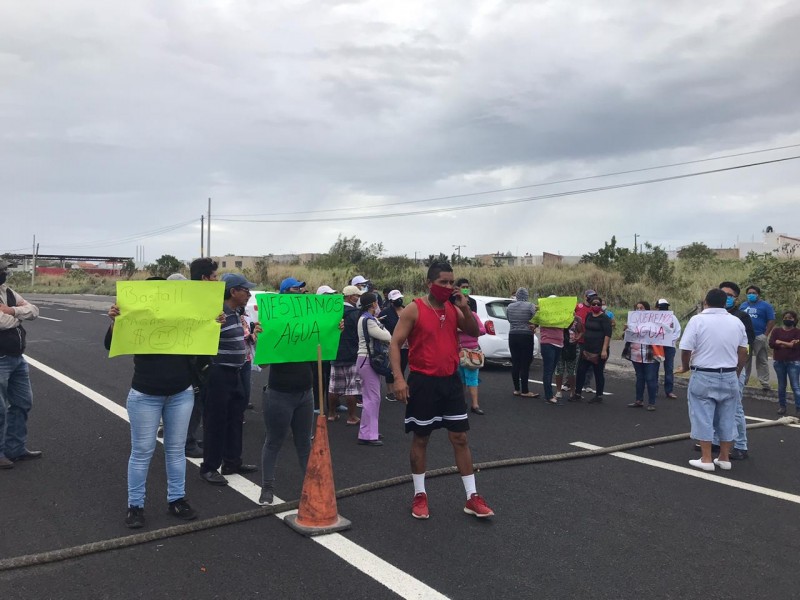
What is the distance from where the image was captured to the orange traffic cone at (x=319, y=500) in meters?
4.61

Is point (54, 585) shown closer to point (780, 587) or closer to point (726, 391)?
point (780, 587)

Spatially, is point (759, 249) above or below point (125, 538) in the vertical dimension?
above

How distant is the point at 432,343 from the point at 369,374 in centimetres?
257

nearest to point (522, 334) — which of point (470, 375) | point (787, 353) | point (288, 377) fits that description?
point (470, 375)

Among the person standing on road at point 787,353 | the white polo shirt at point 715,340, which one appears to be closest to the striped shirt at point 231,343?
the white polo shirt at point 715,340

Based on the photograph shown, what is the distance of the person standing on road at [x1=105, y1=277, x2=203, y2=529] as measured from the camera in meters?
4.61

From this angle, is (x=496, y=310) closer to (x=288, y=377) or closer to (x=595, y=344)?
(x=595, y=344)

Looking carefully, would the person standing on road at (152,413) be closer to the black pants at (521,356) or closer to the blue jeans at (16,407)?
the blue jeans at (16,407)

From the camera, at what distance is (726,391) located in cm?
641

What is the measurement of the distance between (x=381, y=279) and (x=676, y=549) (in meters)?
31.5

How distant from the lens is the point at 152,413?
4629 mm

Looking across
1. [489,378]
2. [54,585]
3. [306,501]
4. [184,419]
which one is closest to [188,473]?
[184,419]

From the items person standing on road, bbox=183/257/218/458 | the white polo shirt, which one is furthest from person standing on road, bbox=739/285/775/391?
person standing on road, bbox=183/257/218/458

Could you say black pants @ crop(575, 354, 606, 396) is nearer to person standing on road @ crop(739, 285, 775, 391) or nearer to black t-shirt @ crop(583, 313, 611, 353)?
black t-shirt @ crop(583, 313, 611, 353)
